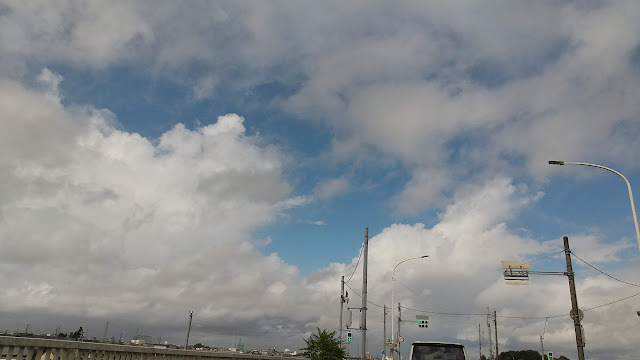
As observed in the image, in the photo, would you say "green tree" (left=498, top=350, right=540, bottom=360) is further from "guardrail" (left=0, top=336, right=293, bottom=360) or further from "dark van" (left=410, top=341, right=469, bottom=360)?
"guardrail" (left=0, top=336, right=293, bottom=360)

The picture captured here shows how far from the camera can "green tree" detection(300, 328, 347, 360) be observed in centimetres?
2725

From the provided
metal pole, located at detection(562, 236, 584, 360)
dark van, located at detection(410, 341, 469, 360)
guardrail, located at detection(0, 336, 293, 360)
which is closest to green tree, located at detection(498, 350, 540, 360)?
metal pole, located at detection(562, 236, 584, 360)

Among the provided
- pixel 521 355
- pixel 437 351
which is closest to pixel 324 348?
pixel 437 351

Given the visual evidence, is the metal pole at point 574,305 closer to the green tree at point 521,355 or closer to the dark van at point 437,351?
the dark van at point 437,351

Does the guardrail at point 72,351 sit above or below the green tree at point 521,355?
above

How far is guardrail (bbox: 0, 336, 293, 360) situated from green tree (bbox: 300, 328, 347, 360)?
1549 cm

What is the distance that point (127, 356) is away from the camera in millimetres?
10945

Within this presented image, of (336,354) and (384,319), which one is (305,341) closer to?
(336,354)

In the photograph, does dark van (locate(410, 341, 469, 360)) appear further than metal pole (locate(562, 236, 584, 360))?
No

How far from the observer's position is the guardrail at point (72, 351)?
7.71 meters

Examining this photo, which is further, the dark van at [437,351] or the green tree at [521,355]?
the green tree at [521,355]

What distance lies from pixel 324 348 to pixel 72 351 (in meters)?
20.4

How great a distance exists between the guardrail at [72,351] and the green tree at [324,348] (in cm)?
1549

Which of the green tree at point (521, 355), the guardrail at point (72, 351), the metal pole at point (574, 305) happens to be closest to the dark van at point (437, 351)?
the guardrail at point (72, 351)
